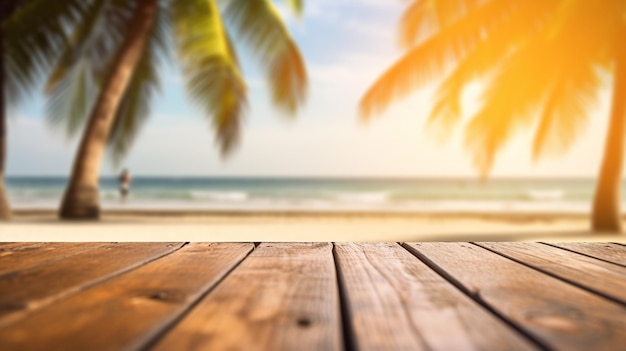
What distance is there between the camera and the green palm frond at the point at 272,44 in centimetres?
812

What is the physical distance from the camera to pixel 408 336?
27.5 inches

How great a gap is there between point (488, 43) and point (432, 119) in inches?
46.4

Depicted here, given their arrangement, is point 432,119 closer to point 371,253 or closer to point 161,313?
point 371,253

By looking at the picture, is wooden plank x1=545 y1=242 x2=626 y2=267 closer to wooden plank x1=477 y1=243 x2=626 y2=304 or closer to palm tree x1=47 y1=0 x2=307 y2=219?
wooden plank x1=477 y1=243 x2=626 y2=304

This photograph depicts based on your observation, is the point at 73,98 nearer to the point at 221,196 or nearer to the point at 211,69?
the point at 211,69

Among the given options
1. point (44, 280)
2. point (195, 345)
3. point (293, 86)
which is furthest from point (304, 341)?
point (293, 86)

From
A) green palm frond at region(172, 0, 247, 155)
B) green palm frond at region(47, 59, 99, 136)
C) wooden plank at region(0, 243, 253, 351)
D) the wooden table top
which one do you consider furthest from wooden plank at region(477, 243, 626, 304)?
green palm frond at region(47, 59, 99, 136)

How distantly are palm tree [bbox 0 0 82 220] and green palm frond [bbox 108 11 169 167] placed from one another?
133 cm

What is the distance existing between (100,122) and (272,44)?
114 inches

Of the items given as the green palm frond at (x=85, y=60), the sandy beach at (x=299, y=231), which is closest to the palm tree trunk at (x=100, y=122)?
the sandy beach at (x=299, y=231)

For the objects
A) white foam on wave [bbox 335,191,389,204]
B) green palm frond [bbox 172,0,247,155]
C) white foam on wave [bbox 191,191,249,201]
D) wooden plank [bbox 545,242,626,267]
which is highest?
green palm frond [bbox 172,0,247,155]

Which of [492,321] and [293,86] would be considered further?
[293,86]

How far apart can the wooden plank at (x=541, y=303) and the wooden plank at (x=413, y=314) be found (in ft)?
0.12

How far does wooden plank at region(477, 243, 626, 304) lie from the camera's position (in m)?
0.98
